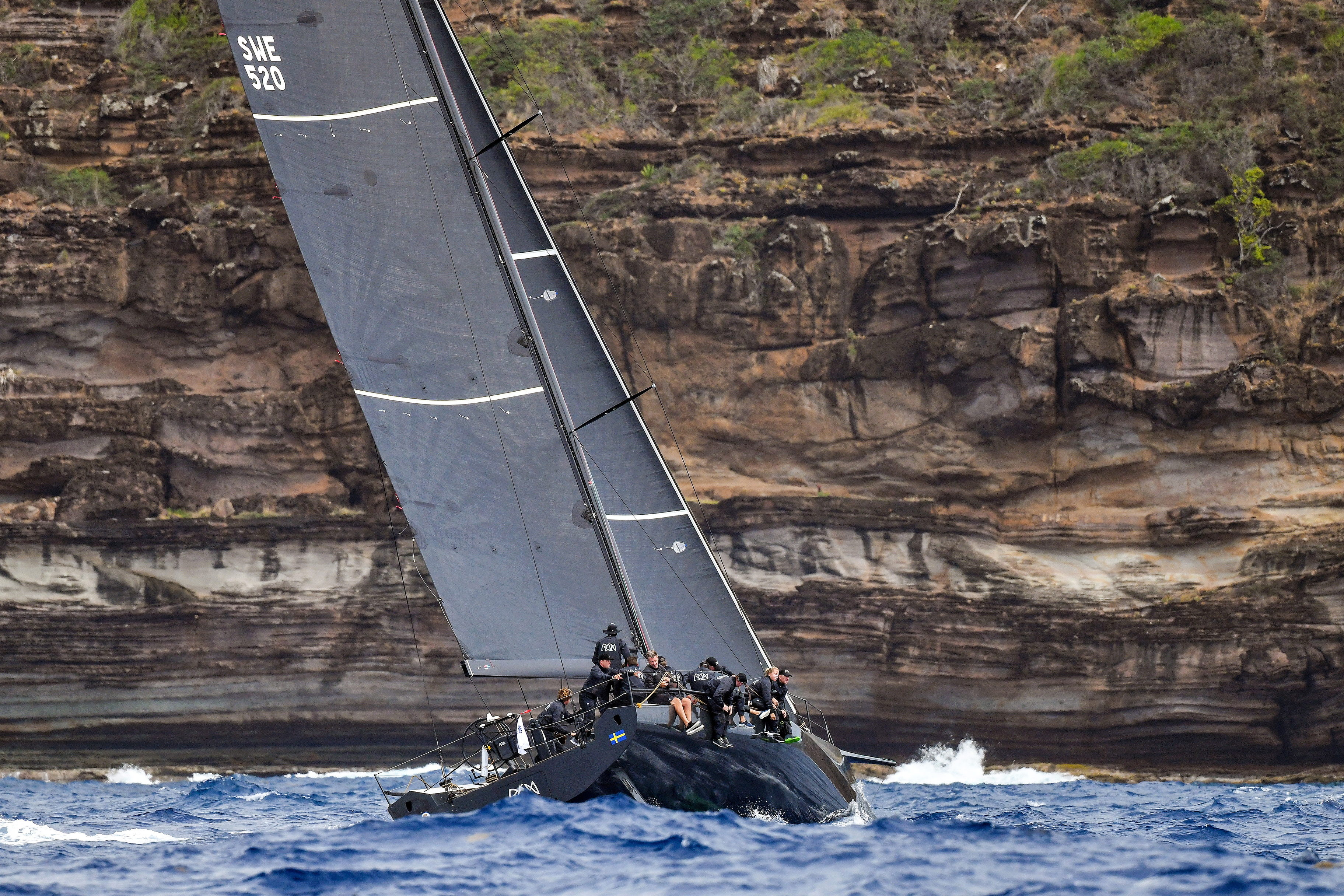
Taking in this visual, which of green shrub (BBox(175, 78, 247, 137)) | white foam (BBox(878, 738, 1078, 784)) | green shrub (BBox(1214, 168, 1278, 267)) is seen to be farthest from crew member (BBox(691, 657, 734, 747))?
green shrub (BBox(175, 78, 247, 137))

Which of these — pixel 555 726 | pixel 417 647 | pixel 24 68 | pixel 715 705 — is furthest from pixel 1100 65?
pixel 24 68

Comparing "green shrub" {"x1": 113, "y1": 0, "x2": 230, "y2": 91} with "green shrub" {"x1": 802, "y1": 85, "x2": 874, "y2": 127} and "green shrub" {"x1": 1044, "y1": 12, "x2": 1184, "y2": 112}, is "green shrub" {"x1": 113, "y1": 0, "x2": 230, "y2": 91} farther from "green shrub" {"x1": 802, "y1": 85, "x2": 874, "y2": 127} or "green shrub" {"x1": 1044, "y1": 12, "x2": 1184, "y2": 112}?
"green shrub" {"x1": 1044, "y1": 12, "x2": 1184, "y2": 112}

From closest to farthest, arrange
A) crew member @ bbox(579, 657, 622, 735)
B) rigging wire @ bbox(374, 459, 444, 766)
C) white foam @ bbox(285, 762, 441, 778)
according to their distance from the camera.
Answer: crew member @ bbox(579, 657, 622, 735) → rigging wire @ bbox(374, 459, 444, 766) → white foam @ bbox(285, 762, 441, 778)

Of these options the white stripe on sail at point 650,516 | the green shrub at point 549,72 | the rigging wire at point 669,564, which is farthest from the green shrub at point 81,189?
the white stripe on sail at point 650,516

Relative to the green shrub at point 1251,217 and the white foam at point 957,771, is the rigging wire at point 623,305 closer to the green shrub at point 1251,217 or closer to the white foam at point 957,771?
the white foam at point 957,771

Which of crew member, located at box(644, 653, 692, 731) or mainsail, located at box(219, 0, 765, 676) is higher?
mainsail, located at box(219, 0, 765, 676)

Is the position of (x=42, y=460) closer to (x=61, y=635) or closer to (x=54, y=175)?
(x=61, y=635)

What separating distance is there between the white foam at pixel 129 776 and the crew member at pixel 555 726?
45.6ft

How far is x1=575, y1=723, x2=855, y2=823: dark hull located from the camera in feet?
38.4

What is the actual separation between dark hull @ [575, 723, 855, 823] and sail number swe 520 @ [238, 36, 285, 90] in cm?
693

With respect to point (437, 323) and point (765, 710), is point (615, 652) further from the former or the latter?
point (437, 323)

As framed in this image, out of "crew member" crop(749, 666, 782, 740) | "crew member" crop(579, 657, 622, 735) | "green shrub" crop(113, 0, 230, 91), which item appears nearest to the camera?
"crew member" crop(579, 657, 622, 735)

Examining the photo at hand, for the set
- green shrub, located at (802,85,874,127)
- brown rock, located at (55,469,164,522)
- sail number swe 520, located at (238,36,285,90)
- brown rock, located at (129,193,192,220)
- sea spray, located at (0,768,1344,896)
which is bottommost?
sea spray, located at (0,768,1344,896)

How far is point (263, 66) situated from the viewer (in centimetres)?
1370
